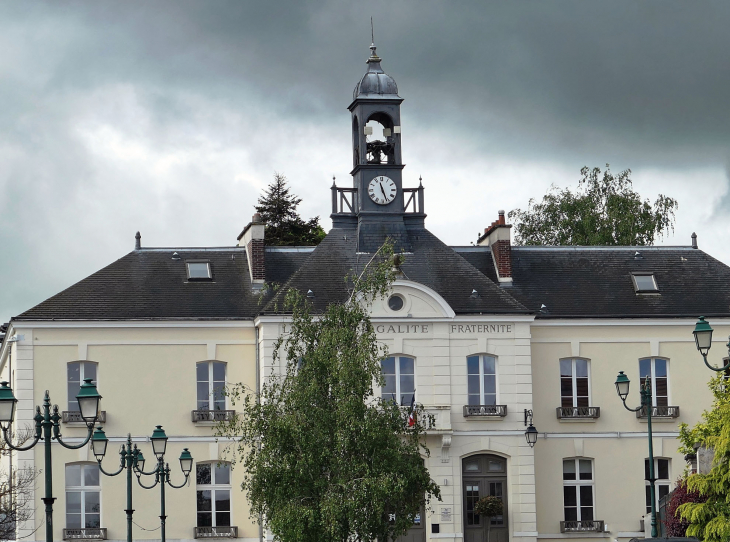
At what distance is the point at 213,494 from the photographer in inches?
1437

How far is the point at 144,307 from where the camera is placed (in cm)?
3709

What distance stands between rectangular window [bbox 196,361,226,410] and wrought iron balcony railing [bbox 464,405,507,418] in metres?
6.72

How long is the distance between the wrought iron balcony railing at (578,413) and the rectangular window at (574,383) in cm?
30

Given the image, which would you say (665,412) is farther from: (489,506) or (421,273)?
(421,273)

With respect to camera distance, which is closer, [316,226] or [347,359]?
[347,359]

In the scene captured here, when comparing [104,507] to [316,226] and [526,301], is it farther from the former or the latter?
[316,226]

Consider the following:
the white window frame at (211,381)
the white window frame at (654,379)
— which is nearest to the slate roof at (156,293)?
the white window frame at (211,381)

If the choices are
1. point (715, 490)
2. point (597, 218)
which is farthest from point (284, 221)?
point (715, 490)

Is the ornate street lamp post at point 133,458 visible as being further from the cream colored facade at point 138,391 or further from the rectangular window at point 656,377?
the rectangular window at point 656,377

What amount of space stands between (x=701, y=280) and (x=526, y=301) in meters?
5.59

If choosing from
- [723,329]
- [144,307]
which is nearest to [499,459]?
[723,329]

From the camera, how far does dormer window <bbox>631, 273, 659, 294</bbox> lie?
130 feet

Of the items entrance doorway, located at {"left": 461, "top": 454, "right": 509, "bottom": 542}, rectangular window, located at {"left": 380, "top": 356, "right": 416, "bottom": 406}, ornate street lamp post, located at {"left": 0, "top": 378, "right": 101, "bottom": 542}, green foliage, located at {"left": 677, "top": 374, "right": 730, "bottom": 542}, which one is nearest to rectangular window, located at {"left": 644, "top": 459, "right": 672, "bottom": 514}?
entrance doorway, located at {"left": 461, "top": 454, "right": 509, "bottom": 542}

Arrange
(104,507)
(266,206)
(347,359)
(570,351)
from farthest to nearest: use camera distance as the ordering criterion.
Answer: (266,206) < (570,351) < (104,507) < (347,359)
